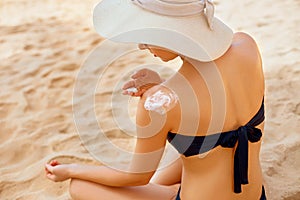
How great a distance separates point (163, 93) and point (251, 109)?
0.26m

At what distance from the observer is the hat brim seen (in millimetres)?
1306

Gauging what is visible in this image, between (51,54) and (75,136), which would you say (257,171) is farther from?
(51,54)

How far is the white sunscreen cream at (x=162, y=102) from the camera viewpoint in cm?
133

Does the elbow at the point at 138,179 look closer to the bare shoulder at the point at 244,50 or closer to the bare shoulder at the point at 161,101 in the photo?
the bare shoulder at the point at 161,101

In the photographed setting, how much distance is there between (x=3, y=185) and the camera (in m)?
2.13

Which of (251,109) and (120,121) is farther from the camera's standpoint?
(120,121)

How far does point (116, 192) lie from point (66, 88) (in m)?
1.38

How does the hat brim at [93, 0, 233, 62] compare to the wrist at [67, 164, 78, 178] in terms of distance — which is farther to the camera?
the wrist at [67, 164, 78, 178]

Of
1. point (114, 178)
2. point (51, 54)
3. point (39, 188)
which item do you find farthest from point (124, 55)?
point (114, 178)

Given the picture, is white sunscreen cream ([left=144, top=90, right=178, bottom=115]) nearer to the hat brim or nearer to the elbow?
the hat brim

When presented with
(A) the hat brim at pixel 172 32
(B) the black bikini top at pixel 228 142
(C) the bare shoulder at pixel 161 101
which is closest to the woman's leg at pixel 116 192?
(B) the black bikini top at pixel 228 142

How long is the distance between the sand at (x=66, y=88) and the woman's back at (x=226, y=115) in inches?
21.6

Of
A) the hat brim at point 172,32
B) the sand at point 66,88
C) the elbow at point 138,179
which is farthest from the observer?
the sand at point 66,88

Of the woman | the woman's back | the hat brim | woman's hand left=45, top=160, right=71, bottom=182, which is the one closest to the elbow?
the woman
